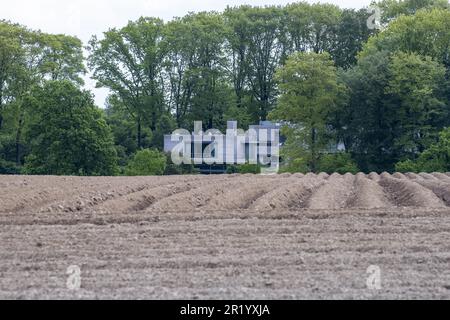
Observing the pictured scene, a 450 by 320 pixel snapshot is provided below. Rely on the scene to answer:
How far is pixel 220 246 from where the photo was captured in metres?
14.9

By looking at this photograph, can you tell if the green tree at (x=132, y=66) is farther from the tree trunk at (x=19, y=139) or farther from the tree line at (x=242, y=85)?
the tree trunk at (x=19, y=139)

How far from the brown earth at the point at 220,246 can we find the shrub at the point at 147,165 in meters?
30.9

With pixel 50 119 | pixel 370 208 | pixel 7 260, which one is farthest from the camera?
pixel 50 119

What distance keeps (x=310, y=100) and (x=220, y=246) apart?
47.8 m

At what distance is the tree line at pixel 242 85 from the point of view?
5753cm

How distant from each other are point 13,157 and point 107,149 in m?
12.6

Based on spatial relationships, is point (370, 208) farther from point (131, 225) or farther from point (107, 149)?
point (107, 149)

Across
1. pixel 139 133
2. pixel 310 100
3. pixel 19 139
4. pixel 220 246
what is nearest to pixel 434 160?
pixel 310 100

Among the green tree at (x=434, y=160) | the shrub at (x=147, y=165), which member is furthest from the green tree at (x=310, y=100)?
the shrub at (x=147, y=165)

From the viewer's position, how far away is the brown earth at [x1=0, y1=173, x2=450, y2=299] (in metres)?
10.9

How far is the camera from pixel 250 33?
3091 inches

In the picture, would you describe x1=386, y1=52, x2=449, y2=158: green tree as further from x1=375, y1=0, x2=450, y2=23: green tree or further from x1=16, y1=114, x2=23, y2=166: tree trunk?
x1=16, y1=114, x2=23, y2=166: tree trunk

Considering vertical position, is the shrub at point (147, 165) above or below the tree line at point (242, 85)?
below
